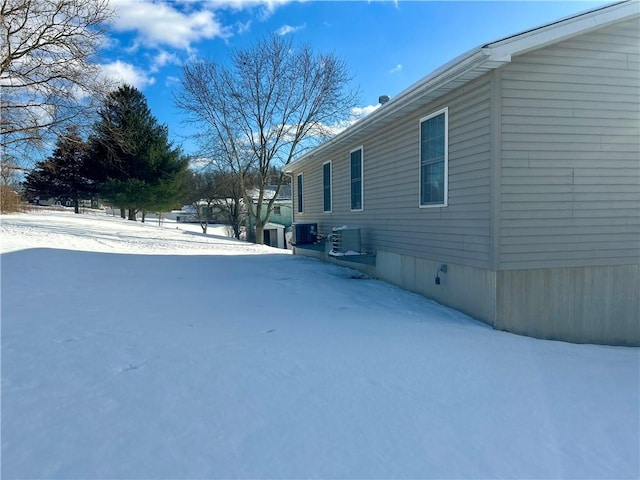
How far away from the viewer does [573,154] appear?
514 cm

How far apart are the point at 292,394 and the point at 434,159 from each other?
14.8 ft

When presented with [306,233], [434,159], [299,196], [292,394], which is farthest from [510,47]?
[299,196]

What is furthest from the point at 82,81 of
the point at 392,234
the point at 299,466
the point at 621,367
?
the point at 621,367

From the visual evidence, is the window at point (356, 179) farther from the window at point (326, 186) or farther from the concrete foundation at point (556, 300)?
the concrete foundation at point (556, 300)

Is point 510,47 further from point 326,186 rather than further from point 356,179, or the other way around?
point 326,186

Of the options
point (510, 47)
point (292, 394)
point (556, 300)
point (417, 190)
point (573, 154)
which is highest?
point (510, 47)

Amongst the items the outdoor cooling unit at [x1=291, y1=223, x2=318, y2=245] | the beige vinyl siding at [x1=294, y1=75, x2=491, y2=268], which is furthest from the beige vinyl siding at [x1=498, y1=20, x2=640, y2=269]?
the outdoor cooling unit at [x1=291, y1=223, x2=318, y2=245]

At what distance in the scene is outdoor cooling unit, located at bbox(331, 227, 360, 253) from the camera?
8.55 metres

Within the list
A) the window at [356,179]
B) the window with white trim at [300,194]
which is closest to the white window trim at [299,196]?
the window with white trim at [300,194]

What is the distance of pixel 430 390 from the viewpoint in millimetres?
2969

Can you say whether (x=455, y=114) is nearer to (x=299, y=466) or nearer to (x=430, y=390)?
(x=430, y=390)

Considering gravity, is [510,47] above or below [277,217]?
above

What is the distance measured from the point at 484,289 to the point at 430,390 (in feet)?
8.29

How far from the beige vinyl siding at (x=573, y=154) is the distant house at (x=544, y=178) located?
15mm
